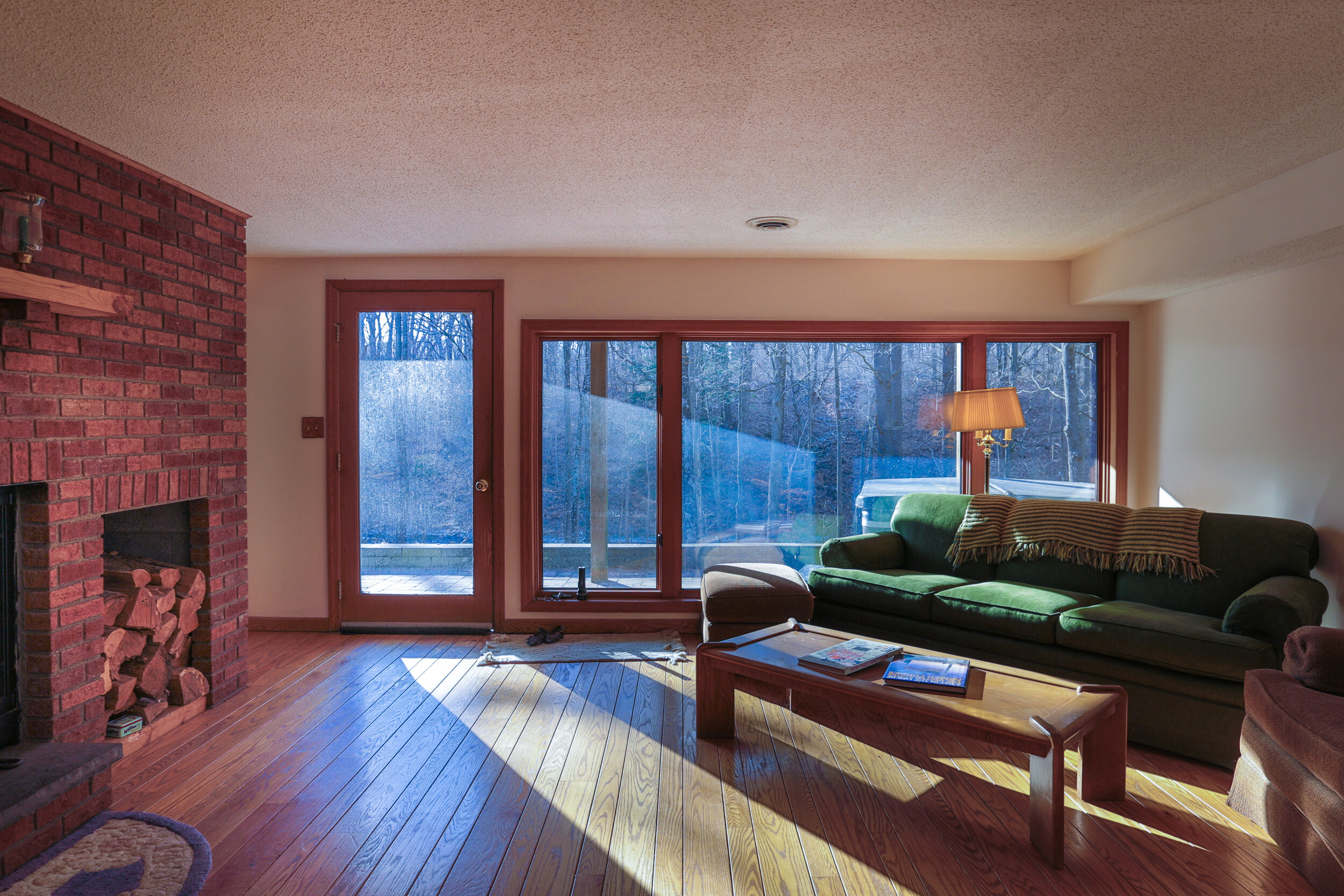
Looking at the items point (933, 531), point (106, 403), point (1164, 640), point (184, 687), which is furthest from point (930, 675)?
point (106, 403)

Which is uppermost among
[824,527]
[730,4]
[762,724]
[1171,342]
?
[730,4]

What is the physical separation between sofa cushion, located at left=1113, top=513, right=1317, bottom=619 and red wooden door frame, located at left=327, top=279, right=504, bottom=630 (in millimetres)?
3601

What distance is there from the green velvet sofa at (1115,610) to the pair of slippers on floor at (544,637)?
5.03 feet

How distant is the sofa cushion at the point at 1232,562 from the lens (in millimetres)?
3348

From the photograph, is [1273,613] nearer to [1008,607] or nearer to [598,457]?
[1008,607]

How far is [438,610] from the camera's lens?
4914 millimetres

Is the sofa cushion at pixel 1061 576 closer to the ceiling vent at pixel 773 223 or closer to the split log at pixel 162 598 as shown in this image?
the ceiling vent at pixel 773 223

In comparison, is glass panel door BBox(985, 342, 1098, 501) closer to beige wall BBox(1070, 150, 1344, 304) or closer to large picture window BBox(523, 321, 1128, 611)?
large picture window BBox(523, 321, 1128, 611)

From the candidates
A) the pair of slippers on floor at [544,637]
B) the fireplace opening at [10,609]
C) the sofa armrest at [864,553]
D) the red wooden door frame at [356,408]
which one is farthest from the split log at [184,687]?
the sofa armrest at [864,553]

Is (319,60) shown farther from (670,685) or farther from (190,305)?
(670,685)

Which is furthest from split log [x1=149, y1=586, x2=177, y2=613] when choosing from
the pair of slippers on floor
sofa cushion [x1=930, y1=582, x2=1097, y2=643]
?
sofa cushion [x1=930, y1=582, x2=1097, y2=643]

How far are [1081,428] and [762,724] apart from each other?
119 inches

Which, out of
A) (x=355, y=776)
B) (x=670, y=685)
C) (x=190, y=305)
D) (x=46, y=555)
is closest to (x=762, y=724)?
(x=670, y=685)

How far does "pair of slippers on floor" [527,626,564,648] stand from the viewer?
181 inches
